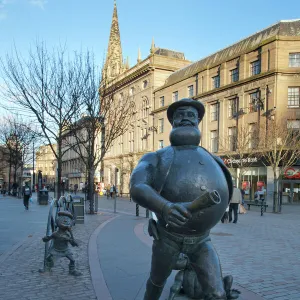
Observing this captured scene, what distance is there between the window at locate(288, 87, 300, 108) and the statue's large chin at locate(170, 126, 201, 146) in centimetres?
2737

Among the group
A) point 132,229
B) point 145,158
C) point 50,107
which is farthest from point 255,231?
point 50,107

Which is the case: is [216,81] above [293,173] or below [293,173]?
above

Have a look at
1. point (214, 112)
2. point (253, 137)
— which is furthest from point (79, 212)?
point (214, 112)

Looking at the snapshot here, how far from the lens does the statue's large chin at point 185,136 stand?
3.01 metres

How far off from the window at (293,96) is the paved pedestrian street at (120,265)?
1954 cm

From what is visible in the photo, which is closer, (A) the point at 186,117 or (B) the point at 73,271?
(A) the point at 186,117

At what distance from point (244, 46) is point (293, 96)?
25.0ft

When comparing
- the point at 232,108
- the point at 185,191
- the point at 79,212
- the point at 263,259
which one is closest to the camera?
the point at 185,191

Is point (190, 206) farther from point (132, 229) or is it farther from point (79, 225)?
point (79, 225)

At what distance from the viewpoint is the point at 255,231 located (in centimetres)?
1147

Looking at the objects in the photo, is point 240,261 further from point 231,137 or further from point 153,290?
point 231,137

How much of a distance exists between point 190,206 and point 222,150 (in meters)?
30.6

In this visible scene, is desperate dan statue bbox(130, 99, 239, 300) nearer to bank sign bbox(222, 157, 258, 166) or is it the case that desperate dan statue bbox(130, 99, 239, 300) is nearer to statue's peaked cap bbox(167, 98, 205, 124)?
statue's peaked cap bbox(167, 98, 205, 124)

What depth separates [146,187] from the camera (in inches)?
104
